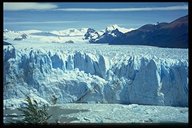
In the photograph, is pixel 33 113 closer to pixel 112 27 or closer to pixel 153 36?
pixel 112 27

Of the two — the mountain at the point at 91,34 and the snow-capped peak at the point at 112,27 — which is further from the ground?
the snow-capped peak at the point at 112,27

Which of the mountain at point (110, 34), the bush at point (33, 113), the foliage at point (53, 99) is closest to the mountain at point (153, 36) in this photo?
the mountain at point (110, 34)

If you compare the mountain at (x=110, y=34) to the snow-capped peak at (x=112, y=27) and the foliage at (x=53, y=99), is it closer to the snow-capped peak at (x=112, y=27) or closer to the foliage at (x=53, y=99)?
the snow-capped peak at (x=112, y=27)

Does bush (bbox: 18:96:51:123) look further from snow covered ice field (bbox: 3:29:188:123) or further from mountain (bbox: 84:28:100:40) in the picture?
mountain (bbox: 84:28:100:40)

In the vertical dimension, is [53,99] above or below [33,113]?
above

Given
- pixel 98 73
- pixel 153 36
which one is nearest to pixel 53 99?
pixel 98 73

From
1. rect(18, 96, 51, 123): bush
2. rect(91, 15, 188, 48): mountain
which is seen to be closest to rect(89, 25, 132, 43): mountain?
rect(91, 15, 188, 48): mountain
